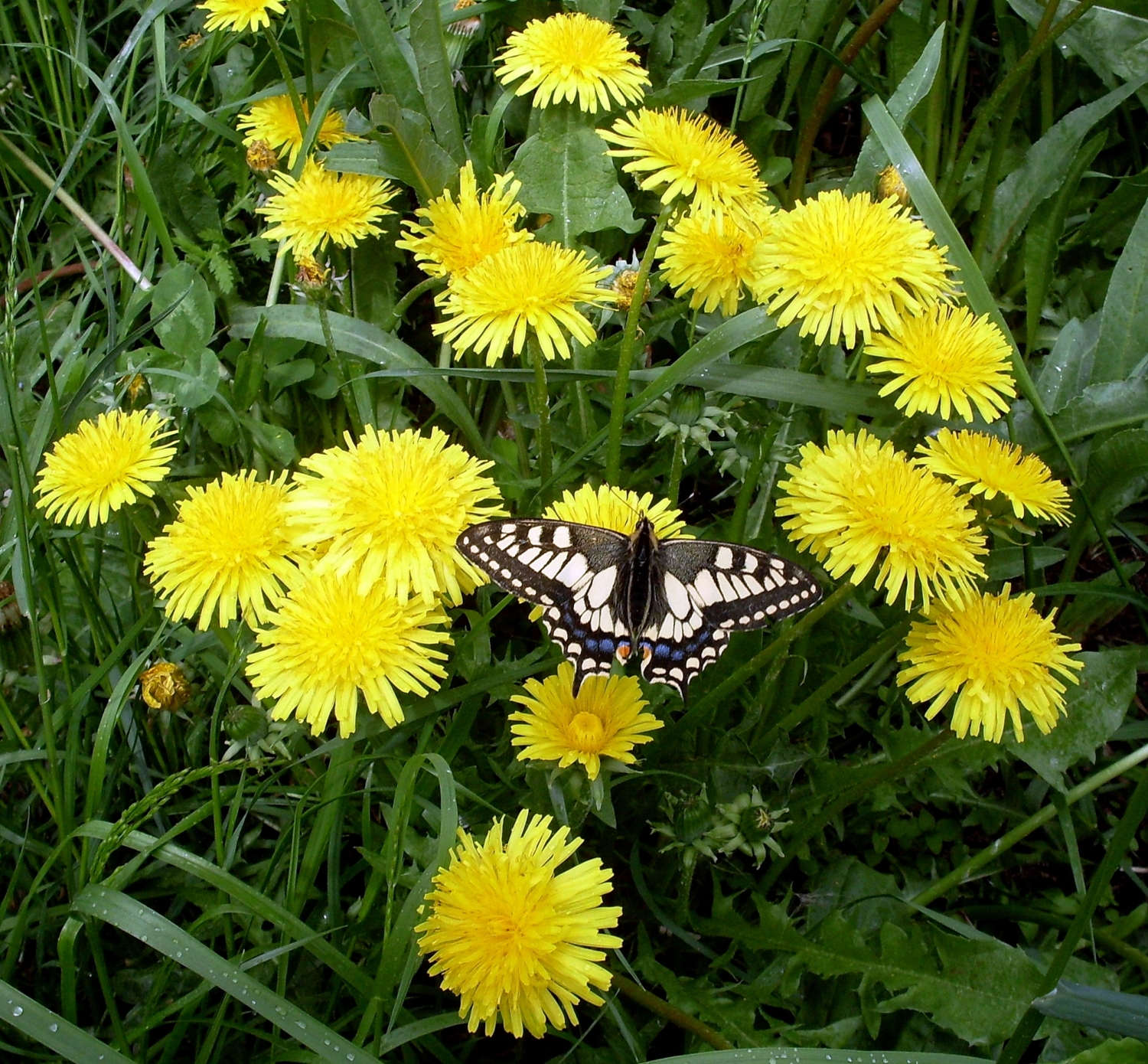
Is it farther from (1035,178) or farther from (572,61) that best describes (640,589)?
(1035,178)

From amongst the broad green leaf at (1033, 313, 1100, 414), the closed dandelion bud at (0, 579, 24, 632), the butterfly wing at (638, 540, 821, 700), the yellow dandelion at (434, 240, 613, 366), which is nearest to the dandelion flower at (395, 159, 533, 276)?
the yellow dandelion at (434, 240, 613, 366)

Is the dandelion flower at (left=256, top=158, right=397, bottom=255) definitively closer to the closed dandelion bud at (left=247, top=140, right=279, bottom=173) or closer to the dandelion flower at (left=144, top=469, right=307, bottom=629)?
the closed dandelion bud at (left=247, top=140, right=279, bottom=173)

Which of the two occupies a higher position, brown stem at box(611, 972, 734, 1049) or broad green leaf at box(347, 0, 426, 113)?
broad green leaf at box(347, 0, 426, 113)

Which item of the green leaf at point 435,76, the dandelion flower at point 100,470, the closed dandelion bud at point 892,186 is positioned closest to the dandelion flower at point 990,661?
the closed dandelion bud at point 892,186

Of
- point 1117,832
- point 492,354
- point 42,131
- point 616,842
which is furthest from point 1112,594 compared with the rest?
point 42,131

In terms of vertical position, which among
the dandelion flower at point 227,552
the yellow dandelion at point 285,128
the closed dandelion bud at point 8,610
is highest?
the yellow dandelion at point 285,128

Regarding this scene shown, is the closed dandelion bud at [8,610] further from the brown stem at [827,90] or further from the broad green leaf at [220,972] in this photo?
the brown stem at [827,90]
